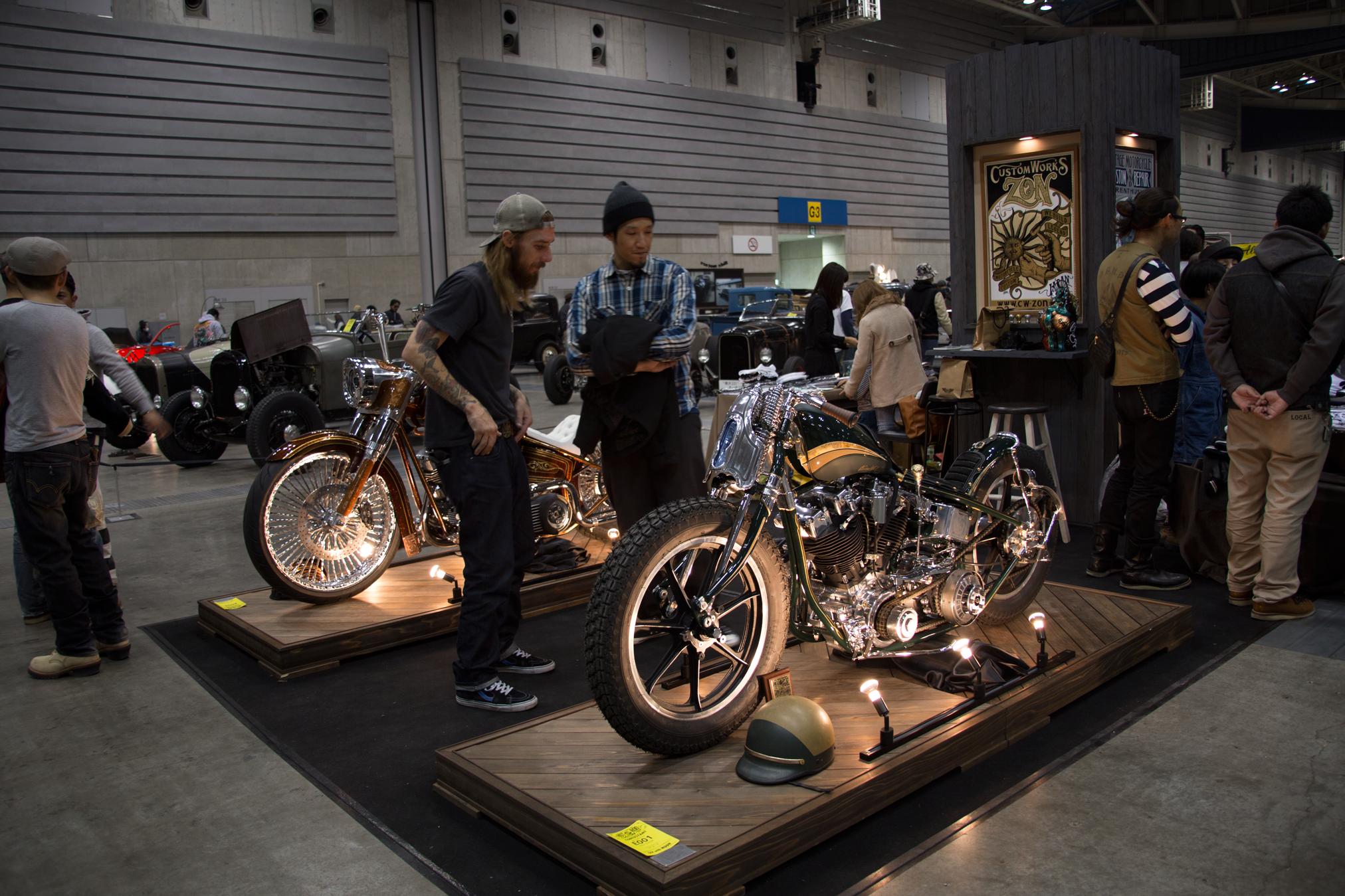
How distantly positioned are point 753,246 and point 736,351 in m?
16.8

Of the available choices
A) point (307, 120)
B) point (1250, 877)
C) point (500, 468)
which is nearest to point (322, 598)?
point (500, 468)

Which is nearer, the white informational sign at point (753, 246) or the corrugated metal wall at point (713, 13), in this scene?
the corrugated metal wall at point (713, 13)

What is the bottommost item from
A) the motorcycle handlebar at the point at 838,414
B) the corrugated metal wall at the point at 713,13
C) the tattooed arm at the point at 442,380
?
the motorcycle handlebar at the point at 838,414

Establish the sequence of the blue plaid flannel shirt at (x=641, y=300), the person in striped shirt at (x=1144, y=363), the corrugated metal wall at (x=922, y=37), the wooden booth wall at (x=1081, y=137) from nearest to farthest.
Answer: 1. the blue plaid flannel shirt at (x=641, y=300)
2. the person in striped shirt at (x=1144, y=363)
3. the wooden booth wall at (x=1081, y=137)
4. the corrugated metal wall at (x=922, y=37)

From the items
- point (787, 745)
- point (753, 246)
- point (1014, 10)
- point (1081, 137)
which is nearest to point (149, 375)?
point (1081, 137)

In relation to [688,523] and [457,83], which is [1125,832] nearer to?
[688,523]

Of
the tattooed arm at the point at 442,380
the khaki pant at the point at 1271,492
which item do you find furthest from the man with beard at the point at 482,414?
the khaki pant at the point at 1271,492

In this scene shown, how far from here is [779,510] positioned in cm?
298

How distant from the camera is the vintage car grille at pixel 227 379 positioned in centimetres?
939

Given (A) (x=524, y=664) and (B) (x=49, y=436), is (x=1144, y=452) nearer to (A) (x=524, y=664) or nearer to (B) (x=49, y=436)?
(A) (x=524, y=664)

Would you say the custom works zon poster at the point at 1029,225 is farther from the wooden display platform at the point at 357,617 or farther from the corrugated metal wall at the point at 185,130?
the corrugated metal wall at the point at 185,130

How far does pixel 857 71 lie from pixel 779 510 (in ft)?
95.0

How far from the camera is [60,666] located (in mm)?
4191

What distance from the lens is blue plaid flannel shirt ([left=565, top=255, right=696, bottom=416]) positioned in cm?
373
